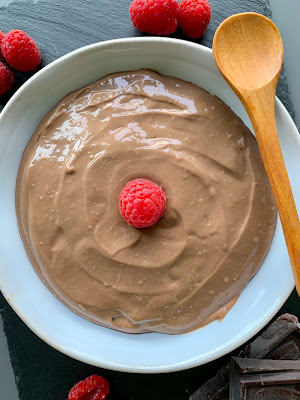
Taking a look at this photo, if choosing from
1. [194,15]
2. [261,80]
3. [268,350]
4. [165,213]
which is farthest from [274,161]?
[268,350]

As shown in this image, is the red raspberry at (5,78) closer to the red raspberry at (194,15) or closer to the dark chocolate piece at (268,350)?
the red raspberry at (194,15)

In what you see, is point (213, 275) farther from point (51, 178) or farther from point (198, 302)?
point (51, 178)

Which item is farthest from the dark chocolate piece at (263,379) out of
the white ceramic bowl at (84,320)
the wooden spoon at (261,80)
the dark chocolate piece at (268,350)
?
the wooden spoon at (261,80)

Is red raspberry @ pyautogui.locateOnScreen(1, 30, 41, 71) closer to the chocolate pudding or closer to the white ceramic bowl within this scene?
the white ceramic bowl

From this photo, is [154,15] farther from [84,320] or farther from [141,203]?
[84,320]

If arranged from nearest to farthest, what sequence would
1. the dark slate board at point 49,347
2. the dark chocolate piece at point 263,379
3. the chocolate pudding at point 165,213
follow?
the chocolate pudding at point 165,213 < the dark chocolate piece at point 263,379 < the dark slate board at point 49,347

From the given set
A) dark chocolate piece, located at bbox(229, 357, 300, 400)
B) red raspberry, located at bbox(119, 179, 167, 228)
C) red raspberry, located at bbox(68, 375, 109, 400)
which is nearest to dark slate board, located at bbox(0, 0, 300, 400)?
red raspberry, located at bbox(68, 375, 109, 400)
